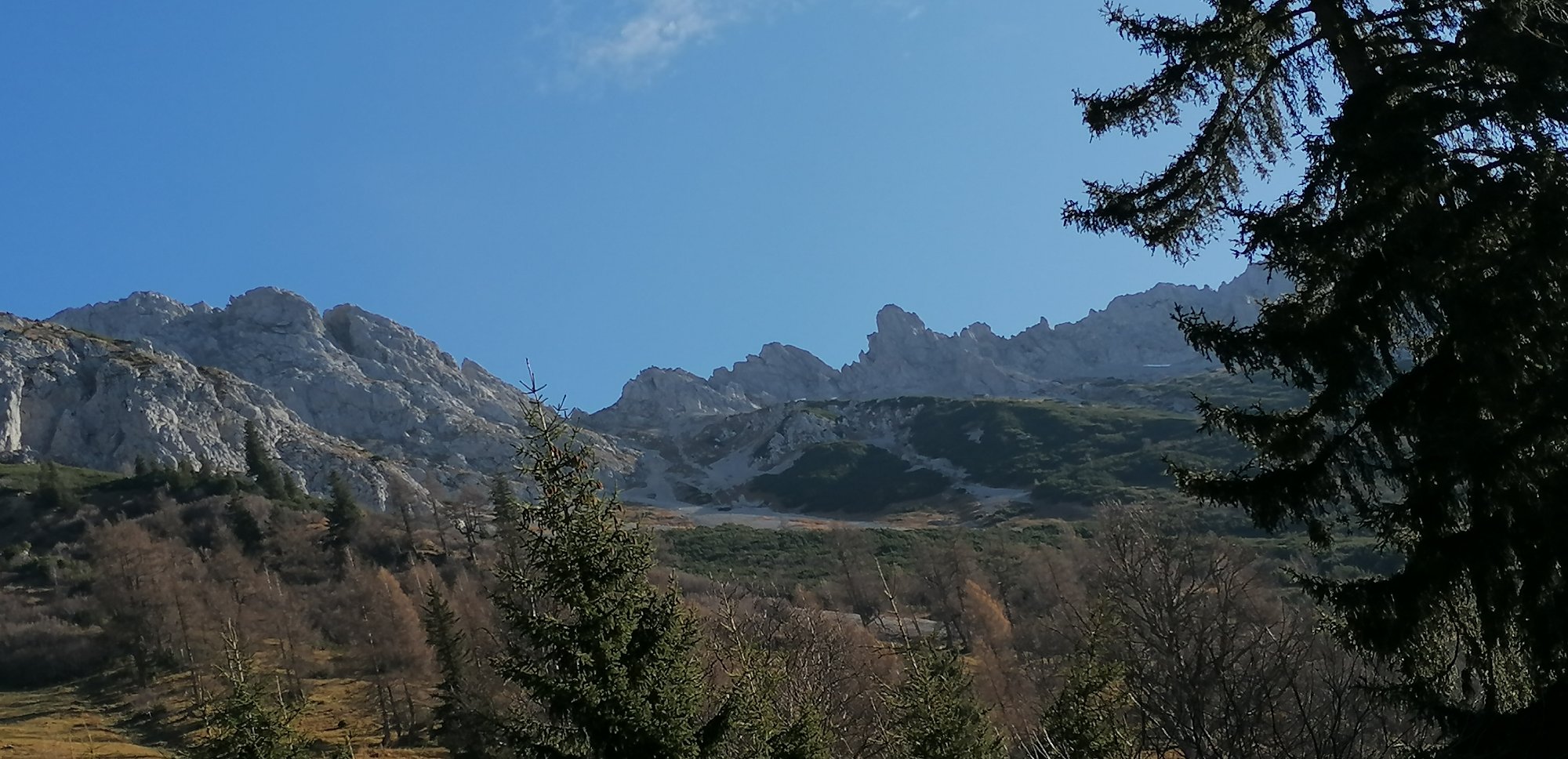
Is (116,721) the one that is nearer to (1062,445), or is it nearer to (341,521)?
(341,521)

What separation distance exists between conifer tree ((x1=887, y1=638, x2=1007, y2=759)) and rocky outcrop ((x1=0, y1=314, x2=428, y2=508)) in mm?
118556

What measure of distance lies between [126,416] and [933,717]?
14125 cm

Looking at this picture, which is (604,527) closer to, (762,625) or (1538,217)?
(1538,217)

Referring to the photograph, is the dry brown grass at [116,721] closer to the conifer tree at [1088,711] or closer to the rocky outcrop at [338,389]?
the conifer tree at [1088,711]

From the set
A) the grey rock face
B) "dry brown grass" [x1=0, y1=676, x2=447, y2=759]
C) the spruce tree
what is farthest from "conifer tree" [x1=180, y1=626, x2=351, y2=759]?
the grey rock face

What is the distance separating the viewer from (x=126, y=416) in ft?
415

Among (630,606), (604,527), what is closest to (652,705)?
(630,606)

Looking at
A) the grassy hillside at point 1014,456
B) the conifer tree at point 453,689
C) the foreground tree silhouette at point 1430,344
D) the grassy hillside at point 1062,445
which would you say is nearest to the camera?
the foreground tree silhouette at point 1430,344

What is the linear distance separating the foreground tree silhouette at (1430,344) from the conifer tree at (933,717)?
7.02m

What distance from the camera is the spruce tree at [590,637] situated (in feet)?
32.7

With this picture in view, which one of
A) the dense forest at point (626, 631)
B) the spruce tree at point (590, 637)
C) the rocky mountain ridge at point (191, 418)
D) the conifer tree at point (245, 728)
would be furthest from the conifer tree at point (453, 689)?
the rocky mountain ridge at point (191, 418)

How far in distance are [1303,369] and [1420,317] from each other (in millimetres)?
1102

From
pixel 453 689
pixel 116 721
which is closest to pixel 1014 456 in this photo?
pixel 116 721

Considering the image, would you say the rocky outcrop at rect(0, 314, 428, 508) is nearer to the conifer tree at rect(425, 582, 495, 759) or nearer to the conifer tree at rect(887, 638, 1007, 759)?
the conifer tree at rect(425, 582, 495, 759)
